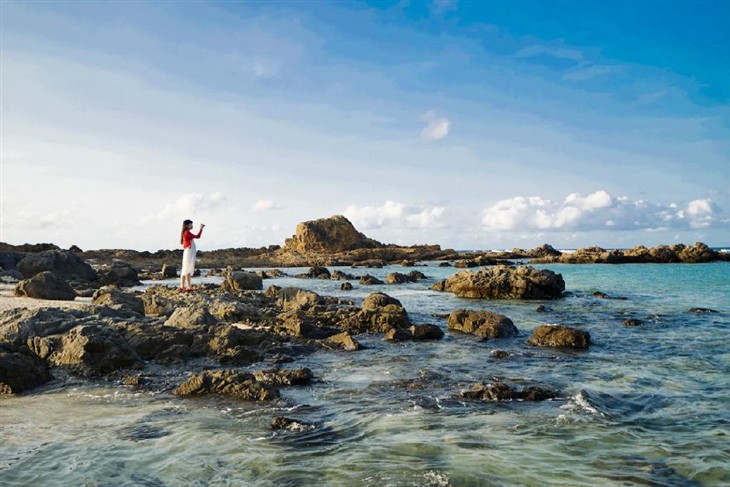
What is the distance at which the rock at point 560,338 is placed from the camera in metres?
16.2

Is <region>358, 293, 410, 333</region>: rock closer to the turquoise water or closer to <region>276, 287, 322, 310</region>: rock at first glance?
<region>276, 287, 322, 310</region>: rock

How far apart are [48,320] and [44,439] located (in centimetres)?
727

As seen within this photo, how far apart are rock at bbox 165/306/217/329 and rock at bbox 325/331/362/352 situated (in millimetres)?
3635

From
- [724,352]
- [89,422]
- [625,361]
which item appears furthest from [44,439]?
[724,352]

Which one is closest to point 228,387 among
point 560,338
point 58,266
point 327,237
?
point 560,338

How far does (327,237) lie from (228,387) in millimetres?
105652

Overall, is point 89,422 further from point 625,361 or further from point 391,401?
point 625,361

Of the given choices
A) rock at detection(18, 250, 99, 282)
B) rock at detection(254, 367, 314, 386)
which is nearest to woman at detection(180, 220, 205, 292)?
rock at detection(254, 367, 314, 386)

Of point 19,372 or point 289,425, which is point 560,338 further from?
point 19,372

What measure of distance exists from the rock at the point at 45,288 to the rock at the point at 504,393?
2065 cm

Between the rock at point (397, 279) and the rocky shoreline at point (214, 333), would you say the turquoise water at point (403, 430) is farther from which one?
the rock at point (397, 279)

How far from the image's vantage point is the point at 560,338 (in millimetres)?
16422

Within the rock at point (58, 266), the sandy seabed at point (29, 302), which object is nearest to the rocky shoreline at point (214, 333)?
the sandy seabed at point (29, 302)

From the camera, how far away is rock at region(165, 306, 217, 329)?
51.4 ft
